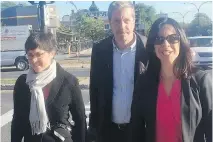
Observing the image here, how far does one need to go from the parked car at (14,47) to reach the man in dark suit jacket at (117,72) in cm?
1712

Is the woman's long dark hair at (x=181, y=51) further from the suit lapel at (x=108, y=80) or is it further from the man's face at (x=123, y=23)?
the suit lapel at (x=108, y=80)

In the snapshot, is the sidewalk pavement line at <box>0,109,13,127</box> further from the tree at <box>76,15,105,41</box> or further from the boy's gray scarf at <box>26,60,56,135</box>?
the tree at <box>76,15,105,41</box>

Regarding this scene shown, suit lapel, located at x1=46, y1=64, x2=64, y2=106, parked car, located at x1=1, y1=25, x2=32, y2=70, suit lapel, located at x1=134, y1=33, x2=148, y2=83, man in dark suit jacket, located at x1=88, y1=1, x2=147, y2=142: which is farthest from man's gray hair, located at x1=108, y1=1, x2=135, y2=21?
parked car, located at x1=1, y1=25, x2=32, y2=70

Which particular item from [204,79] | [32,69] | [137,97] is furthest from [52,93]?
[204,79]

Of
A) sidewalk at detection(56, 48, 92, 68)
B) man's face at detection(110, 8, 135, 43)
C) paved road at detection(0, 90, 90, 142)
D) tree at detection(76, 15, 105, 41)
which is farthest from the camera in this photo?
tree at detection(76, 15, 105, 41)

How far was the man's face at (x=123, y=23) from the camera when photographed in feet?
10.6

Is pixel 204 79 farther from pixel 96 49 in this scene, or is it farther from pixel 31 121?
pixel 31 121

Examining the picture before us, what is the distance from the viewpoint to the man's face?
128 inches

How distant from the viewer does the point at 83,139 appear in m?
3.24

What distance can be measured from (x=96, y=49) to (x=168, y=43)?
3.25ft

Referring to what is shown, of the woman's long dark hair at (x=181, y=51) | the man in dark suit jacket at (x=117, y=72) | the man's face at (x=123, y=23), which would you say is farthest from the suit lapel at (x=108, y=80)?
the woman's long dark hair at (x=181, y=51)

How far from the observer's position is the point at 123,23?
3229 millimetres

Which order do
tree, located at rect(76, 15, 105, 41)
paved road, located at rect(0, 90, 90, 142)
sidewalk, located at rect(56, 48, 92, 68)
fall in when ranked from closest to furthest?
paved road, located at rect(0, 90, 90, 142)
sidewalk, located at rect(56, 48, 92, 68)
tree, located at rect(76, 15, 105, 41)

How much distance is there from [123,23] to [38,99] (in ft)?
3.25
